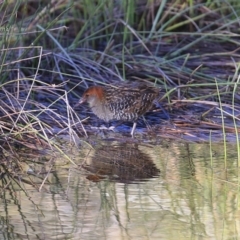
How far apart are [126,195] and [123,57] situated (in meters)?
3.25

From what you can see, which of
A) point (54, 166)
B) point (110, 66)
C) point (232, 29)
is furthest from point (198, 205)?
point (232, 29)

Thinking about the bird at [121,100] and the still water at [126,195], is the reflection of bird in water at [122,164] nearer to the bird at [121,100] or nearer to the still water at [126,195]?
the still water at [126,195]

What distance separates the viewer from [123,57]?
8266mm

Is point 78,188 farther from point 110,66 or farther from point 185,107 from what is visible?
point 110,66

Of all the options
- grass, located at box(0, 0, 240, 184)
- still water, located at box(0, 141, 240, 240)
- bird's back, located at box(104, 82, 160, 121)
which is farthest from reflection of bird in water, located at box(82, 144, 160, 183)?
bird's back, located at box(104, 82, 160, 121)

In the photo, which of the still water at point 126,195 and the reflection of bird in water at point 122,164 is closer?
the still water at point 126,195

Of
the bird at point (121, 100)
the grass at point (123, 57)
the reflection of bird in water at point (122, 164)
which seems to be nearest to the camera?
the reflection of bird in water at point (122, 164)

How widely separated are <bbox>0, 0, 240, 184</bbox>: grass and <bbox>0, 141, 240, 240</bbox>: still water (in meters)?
0.59

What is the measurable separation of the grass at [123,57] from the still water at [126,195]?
59 centimetres

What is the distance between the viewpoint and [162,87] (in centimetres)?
818

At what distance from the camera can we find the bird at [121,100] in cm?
744

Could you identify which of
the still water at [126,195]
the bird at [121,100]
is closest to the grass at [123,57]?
the bird at [121,100]

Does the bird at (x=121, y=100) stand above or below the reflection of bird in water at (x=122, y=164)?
above

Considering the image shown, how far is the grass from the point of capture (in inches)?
285
